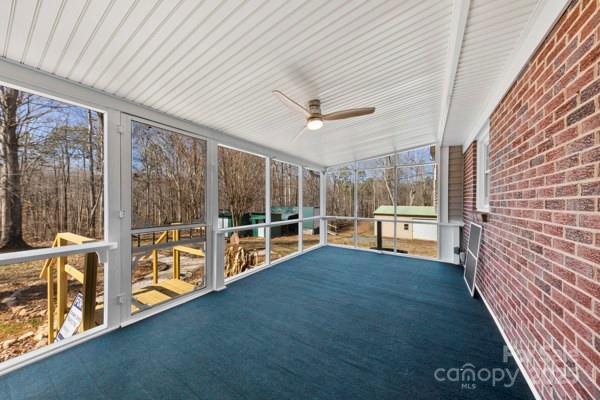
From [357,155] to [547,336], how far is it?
202 inches

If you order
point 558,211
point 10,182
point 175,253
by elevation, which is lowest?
point 175,253

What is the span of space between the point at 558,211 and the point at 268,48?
2.34m

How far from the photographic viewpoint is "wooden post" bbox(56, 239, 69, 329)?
8.34 feet

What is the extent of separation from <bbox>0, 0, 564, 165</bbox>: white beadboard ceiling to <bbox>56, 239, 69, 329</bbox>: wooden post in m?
1.94

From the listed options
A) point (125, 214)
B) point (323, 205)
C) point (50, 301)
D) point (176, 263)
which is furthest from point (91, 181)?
point (323, 205)

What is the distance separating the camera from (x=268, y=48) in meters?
1.95

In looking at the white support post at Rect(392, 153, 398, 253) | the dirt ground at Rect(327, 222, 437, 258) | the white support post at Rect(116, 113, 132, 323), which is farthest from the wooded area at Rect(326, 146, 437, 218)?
the white support post at Rect(116, 113, 132, 323)

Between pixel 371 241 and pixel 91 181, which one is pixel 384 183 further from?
pixel 91 181

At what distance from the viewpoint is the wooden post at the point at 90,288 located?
2646 mm

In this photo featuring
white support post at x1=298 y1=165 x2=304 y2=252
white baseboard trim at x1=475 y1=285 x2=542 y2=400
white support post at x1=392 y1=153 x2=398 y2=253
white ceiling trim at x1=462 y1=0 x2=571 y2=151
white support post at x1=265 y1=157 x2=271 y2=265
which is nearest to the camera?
white ceiling trim at x1=462 y1=0 x2=571 y2=151

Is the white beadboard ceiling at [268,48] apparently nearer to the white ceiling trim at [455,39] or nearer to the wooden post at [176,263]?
the white ceiling trim at [455,39]

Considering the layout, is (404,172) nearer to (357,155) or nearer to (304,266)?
(357,155)

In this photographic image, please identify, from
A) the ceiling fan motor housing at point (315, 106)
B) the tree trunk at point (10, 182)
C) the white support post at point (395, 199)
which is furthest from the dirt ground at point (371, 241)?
the tree trunk at point (10, 182)

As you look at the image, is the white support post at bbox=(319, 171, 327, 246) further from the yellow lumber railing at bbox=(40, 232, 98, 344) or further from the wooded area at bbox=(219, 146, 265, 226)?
the yellow lumber railing at bbox=(40, 232, 98, 344)
